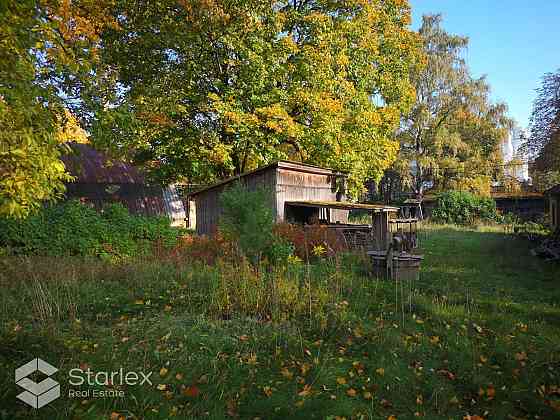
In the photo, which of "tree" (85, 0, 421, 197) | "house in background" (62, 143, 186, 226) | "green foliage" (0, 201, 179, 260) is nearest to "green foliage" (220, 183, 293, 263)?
"green foliage" (0, 201, 179, 260)

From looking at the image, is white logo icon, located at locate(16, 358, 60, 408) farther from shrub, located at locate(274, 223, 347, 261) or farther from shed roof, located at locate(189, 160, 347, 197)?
shed roof, located at locate(189, 160, 347, 197)

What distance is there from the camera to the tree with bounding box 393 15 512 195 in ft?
102

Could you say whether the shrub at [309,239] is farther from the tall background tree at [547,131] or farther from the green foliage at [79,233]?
the tall background tree at [547,131]

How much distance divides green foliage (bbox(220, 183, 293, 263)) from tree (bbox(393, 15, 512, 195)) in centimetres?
2409

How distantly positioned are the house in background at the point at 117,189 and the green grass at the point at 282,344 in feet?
57.5

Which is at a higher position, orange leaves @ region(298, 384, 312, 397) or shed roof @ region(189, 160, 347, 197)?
shed roof @ region(189, 160, 347, 197)

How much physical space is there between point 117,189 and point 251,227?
1959 centimetres

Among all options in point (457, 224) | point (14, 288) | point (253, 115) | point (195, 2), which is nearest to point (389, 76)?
point (253, 115)

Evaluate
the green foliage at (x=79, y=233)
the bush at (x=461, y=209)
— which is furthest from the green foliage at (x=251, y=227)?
the bush at (x=461, y=209)

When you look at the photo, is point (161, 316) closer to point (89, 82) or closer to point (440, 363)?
point (89, 82)

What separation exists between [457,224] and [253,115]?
1950cm

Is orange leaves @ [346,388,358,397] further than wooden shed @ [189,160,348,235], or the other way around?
wooden shed @ [189,160,348,235]

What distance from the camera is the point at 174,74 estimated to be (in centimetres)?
1706

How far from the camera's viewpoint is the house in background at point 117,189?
24.2 metres
